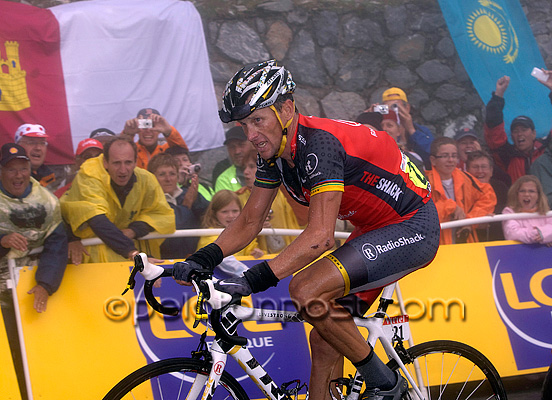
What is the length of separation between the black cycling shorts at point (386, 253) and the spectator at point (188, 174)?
8.28 ft

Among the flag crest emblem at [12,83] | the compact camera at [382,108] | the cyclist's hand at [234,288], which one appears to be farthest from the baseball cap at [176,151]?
the cyclist's hand at [234,288]

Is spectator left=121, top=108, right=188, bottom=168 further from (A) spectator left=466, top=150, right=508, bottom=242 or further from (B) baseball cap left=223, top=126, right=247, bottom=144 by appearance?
(A) spectator left=466, top=150, right=508, bottom=242

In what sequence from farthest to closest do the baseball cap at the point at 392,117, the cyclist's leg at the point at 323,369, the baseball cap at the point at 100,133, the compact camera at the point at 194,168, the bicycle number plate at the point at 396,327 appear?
the baseball cap at the point at 392,117 < the compact camera at the point at 194,168 < the baseball cap at the point at 100,133 < the bicycle number plate at the point at 396,327 < the cyclist's leg at the point at 323,369

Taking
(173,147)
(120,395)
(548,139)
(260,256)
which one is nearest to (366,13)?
(548,139)

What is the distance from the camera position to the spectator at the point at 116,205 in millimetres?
4180

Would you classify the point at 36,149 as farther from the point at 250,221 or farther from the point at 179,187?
the point at 250,221

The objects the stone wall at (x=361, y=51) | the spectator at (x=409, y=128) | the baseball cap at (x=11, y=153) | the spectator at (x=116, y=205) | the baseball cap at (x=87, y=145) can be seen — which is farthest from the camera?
the stone wall at (x=361, y=51)

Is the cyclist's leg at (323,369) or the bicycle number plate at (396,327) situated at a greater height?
the bicycle number plate at (396,327)

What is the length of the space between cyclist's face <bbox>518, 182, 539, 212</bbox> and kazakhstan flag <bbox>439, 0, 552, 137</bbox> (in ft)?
3.34

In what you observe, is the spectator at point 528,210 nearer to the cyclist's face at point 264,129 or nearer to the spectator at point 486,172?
the spectator at point 486,172

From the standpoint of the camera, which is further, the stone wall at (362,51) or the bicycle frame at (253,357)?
the stone wall at (362,51)

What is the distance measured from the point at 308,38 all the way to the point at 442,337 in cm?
378

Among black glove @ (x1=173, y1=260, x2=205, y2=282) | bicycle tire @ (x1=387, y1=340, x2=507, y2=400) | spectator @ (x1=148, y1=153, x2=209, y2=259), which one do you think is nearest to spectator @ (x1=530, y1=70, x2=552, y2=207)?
bicycle tire @ (x1=387, y1=340, x2=507, y2=400)

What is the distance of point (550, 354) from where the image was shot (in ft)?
15.4
